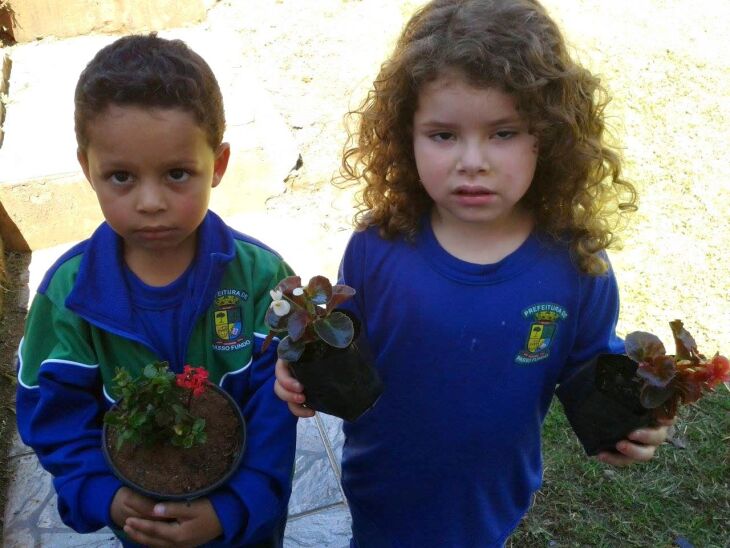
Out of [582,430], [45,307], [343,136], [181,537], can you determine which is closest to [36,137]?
[343,136]

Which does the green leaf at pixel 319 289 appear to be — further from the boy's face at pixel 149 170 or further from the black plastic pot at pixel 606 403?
the black plastic pot at pixel 606 403

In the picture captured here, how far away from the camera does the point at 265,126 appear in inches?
171

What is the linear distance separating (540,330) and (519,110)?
1.70 ft

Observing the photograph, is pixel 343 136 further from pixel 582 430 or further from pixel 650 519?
pixel 582 430

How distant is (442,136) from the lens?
64.5 inches

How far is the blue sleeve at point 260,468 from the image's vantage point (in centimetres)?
170

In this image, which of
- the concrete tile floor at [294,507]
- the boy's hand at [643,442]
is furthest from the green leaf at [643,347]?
the concrete tile floor at [294,507]

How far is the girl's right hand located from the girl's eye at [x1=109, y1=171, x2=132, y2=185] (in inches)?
20.4

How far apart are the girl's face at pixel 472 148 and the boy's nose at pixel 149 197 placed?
0.58 meters

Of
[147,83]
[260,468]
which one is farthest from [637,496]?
[147,83]

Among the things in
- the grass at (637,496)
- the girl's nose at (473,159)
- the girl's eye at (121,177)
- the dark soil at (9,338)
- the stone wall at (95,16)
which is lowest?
the dark soil at (9,338)

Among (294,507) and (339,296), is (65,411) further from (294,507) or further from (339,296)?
(294,507)

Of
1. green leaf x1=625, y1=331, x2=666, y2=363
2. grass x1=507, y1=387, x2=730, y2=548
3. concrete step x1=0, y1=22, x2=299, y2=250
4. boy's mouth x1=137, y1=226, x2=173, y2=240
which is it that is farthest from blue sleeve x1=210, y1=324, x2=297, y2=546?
concrete step x1=0, y1=22, x2=299, y2=250

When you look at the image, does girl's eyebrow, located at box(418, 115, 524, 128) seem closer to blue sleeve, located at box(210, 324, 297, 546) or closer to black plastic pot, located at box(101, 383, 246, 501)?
blue sleeve, located at box(210, 324, 297, 546)
